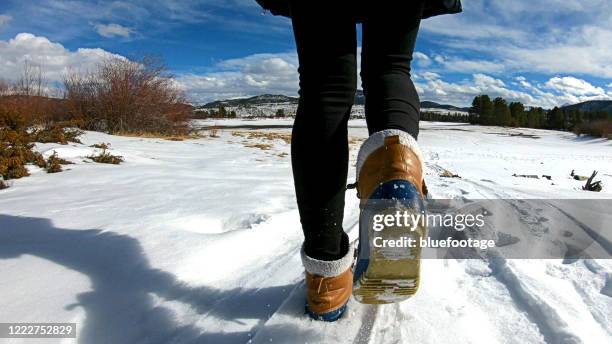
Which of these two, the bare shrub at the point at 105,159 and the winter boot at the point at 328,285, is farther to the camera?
the bare shrub at the point at 105,159

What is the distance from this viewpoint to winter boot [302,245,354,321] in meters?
0.75

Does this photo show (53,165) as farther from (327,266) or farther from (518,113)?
(518,113)

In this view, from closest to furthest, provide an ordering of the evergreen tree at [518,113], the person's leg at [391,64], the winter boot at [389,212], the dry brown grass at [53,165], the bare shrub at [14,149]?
the winter boot at [389,212]
the person's leg at [391,64]
the bare shrub at [14,149]
the dry brown grass at [53,165]
the evergreen tree at [518,113]

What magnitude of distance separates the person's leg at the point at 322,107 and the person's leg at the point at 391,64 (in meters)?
0.06

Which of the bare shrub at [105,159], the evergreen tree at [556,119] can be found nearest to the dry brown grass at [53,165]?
the bare shrub at [105,159]

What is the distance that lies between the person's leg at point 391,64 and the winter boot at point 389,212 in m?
0.06

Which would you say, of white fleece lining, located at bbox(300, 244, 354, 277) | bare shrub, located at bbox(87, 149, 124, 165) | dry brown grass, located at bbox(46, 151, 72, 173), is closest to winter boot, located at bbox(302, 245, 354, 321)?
white fleece lining, located at bbox(300, 244, 354, 277)

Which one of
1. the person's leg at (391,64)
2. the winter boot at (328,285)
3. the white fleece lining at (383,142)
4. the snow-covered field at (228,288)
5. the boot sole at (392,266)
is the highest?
the person's leg at (391,64)

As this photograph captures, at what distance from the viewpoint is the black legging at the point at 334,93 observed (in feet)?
2.28

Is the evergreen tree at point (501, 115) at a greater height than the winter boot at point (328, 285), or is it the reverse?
the evergreen tree at point (501, 115)

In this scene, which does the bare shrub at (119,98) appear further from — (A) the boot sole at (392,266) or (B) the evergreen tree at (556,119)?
(B) the evergreen tree at (556,119)

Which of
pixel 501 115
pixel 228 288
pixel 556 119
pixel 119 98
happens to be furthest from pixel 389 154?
pixel 556 119

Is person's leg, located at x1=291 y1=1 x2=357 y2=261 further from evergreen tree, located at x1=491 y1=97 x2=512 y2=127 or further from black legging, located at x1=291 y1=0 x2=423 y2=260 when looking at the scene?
evergreen tree, located at x1=491 y1=97 x2=512 y2=127

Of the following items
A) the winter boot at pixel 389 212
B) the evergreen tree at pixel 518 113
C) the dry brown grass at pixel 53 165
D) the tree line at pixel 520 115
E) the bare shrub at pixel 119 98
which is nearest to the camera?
the winter boot at pixel 389 212
